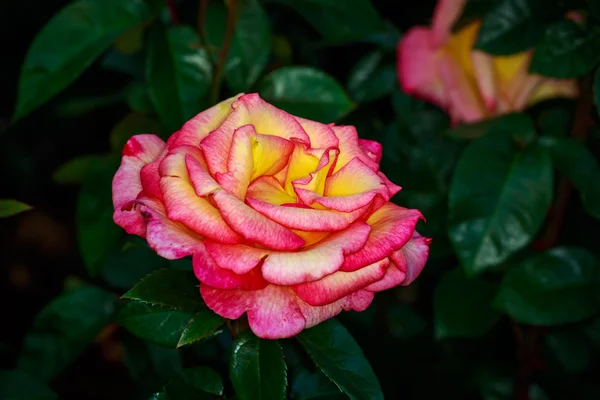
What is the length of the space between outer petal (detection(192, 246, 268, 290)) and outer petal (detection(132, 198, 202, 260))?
11 millimetres

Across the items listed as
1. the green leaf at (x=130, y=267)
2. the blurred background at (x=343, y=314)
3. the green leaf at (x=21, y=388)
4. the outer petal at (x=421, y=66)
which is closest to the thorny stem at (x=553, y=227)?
the blurred background at (x=343, y=314)

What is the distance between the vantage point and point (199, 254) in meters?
0.58

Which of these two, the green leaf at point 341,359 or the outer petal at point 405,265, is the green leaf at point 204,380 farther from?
the outer petal at point 405,265

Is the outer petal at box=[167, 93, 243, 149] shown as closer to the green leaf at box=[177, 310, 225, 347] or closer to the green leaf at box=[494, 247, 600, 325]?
the green leaf at box=[177, 310, 225, 347]

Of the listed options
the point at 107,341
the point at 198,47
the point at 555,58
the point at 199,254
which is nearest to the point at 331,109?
the point at 198,47

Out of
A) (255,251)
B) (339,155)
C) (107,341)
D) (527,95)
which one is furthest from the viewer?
(107,341)

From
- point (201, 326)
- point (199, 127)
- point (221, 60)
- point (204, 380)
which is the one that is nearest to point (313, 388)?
point (204, 380)

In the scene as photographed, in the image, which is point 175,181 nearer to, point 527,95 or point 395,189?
point 395,189

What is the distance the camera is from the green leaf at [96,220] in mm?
966

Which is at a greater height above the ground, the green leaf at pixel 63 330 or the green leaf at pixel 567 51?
the green leaf at pixel 567 51

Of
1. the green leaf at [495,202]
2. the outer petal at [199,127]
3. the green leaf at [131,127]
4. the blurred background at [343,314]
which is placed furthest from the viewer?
the green leaf at [131,127]

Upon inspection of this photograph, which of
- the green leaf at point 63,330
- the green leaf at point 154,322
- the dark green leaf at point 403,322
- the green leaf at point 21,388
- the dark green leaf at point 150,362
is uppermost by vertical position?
the green leaf at point 154,322

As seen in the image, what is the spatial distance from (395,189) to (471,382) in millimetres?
901

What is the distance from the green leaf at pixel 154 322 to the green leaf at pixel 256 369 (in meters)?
0.12
